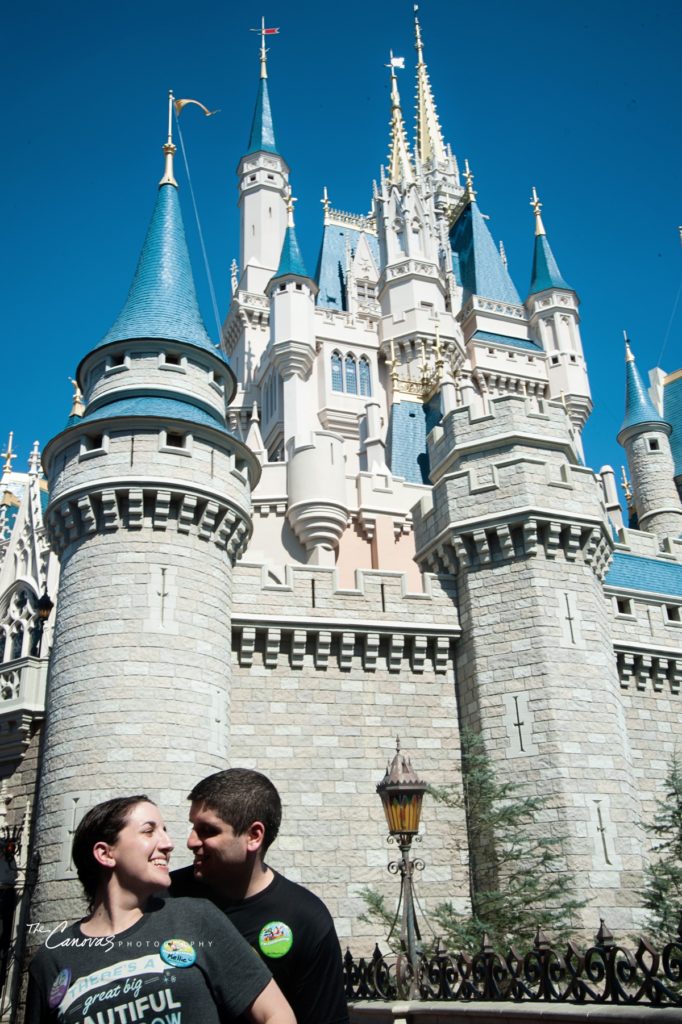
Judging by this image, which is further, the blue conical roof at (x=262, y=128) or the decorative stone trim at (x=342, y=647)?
the blue conical roof at (x=262, y=128)

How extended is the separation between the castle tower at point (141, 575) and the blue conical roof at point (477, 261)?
3288 centimetres

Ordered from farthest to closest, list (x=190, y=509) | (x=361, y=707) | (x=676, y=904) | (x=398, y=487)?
(x=398, y=487) → (x=361, y=707) → (x=190, y=509) → (x=676, y=904)

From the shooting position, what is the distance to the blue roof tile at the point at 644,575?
18281 millimetres

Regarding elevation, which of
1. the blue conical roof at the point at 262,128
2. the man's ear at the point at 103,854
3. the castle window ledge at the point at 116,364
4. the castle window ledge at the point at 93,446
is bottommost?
the man's ear at the point at 103,854

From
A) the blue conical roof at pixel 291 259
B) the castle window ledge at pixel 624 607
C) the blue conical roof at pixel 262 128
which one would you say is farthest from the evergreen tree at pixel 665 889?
the blue conical roof at pixel 262 128

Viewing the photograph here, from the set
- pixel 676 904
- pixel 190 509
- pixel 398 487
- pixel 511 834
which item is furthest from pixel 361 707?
pixel 398 487

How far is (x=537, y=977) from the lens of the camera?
809cm

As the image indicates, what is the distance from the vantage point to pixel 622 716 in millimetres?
15273

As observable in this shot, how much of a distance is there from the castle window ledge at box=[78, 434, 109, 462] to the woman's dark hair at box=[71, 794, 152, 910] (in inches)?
438

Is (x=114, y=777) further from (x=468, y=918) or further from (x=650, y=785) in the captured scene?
(x=650, y=785)

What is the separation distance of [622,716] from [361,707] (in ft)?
14.3

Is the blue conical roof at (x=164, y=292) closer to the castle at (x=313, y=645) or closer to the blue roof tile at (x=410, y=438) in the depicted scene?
the castle at (x=313, y=645)

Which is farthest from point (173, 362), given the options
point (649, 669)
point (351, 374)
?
point (351, 374)

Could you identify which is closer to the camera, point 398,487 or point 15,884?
point 15,884
